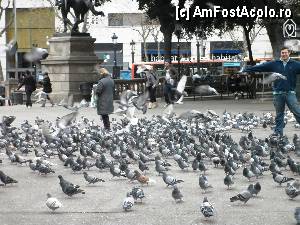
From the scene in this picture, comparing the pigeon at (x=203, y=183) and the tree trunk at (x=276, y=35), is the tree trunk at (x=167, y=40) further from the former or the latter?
the pigeon at (x=203, y=183)

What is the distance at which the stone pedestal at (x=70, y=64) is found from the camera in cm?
3400

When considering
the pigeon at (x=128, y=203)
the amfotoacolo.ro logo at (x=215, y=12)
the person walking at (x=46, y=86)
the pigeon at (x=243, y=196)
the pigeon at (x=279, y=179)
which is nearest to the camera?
the pigeon at (x=128, y=203)

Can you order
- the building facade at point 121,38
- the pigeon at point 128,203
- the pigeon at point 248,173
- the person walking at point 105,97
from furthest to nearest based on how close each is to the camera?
the building facade at point 121,38, the person walking at point 105,97, the pigeon at point 248,173, the pigeon at point 128,203

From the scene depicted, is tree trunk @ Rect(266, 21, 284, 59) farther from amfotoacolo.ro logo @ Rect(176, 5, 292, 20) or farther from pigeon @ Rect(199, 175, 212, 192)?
pigeon @ Rect(199, 175, 212, 192)

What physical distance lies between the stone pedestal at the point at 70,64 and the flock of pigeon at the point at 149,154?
49.3 ft

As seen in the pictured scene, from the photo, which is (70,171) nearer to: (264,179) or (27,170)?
(27,170)

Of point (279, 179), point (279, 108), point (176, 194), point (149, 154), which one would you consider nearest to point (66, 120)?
point (149, 154)

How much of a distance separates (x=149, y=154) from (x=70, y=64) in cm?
2059

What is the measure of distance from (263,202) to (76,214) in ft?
7.98

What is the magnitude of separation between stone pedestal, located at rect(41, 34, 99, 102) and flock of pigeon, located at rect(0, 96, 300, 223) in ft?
49.3

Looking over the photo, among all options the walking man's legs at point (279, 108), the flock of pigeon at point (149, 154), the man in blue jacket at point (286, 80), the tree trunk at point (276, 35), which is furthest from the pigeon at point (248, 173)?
the tree trunk at point (276, 35)

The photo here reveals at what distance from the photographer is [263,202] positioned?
9.53m

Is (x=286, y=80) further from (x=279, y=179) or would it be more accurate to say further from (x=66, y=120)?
(x=279, y=179)

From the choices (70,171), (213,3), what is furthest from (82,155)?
(213,3)
